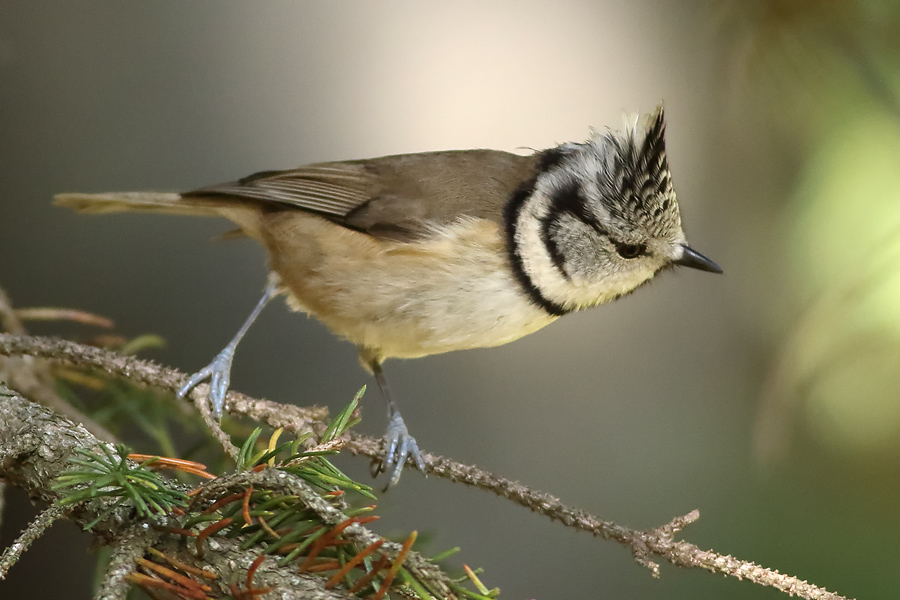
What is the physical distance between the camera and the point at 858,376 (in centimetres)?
119

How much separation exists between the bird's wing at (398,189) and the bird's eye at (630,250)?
20 cm

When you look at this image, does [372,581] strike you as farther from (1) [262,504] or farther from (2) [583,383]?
(2) [583,383]

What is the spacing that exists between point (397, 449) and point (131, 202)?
27.0 inches

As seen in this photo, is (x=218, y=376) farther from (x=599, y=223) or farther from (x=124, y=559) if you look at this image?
(x=599, y=223)

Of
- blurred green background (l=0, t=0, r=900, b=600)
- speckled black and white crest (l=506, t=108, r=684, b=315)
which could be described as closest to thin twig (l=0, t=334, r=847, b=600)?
speckled black and white crest (l=506, t=108, r=684, b=315)

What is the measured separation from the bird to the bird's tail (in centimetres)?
12

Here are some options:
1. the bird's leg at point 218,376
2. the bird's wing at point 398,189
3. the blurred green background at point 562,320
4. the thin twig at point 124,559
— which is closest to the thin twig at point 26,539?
the thin twig at point 124,559

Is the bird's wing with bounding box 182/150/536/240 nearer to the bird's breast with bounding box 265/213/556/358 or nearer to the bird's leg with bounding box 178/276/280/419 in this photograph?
the bird's breast with bounding box 265/213/556/358

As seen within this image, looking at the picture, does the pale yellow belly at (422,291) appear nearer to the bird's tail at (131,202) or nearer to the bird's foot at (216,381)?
the bird's foot at (216,381)

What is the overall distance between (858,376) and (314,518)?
1.01 metres

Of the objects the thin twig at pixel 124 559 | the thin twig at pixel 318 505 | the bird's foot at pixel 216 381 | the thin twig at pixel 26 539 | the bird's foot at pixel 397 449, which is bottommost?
the bird's foot at pixel 397 449

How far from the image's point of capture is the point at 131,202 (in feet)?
4.26

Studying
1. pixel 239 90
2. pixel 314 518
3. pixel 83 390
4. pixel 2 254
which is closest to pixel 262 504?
pixel 314 518

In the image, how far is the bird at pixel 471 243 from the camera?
3.49ft
